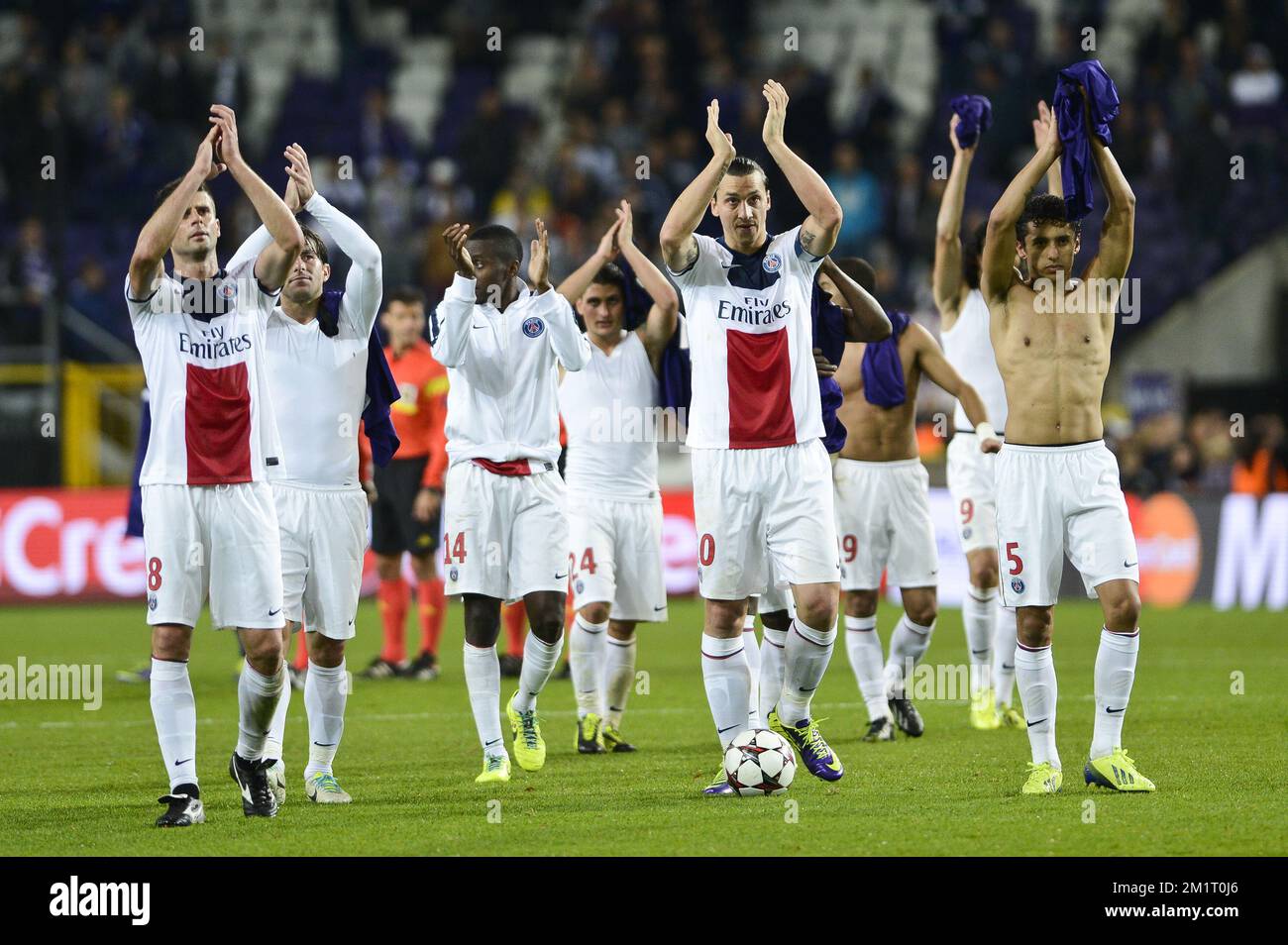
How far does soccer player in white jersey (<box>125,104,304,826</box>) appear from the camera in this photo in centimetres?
720

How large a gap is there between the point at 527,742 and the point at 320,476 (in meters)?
1.78

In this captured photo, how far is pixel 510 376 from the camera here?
848cm

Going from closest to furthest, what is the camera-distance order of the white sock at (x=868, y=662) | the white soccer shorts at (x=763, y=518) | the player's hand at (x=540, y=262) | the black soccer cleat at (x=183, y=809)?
1. the black soccer cleat at (x=183, y=809)
2. the white soccer shorts at (x=763, y=518)
3. the player's hand at (x=540, y=262)
4. the white sock at (x=868, y=662)

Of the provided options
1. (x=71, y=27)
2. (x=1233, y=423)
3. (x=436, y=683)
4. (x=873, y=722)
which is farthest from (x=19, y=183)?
(x=873, y=722)

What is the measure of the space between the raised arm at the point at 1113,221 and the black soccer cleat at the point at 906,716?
309cm

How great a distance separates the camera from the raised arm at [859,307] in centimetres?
825

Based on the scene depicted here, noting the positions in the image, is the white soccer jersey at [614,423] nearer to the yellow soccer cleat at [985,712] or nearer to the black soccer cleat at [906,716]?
the black soccer cleat at [906,716]

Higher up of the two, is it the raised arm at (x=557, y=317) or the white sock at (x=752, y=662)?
the raised arm at (x=557, y=317)

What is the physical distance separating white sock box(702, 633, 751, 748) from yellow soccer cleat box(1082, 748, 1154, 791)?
60.7 inches

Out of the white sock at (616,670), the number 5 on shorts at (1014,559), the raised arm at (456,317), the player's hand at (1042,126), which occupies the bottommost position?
the white sock at (616,670)

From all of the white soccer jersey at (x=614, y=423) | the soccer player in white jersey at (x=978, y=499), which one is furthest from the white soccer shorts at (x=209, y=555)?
the soccer player in white jersey at (x=978, y=499)

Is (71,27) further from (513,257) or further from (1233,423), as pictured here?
(513,257)

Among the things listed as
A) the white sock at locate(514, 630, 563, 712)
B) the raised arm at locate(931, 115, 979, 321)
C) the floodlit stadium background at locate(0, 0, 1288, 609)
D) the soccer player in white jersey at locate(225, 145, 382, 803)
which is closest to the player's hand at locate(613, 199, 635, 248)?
the soccer player in white jersey at locate(225, 145, 382, 803)
